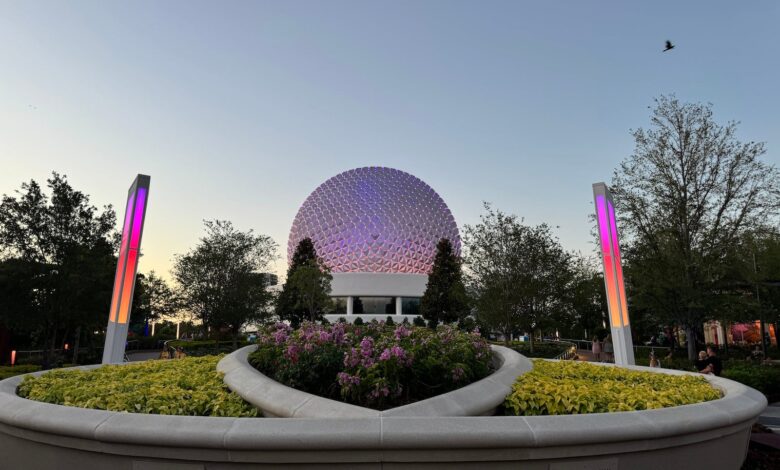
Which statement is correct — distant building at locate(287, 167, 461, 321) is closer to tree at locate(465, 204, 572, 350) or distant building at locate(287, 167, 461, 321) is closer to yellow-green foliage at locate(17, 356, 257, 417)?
tree at locate(465, 204, 572, 350)

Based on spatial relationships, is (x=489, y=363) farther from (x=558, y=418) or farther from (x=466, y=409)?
(x=558, y=418)

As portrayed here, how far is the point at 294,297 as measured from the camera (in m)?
41.5

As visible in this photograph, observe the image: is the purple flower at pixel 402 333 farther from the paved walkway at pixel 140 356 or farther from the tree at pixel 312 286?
the tree at pixel 312 286

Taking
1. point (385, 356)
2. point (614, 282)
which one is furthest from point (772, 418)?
point (385, 356)

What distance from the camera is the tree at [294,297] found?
132ft

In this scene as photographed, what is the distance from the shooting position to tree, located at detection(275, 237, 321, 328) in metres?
40.3

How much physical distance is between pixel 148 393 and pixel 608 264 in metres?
9.99

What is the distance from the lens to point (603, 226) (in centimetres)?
1162

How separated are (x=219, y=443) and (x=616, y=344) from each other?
10.1 meters

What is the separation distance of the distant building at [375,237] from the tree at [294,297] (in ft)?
13.4

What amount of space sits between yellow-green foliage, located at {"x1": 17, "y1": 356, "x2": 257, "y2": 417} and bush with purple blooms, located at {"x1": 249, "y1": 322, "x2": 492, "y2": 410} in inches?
36.5

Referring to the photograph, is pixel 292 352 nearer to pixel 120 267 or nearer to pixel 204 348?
pixel 120 267

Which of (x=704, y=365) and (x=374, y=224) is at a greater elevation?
(x=374, y=224)

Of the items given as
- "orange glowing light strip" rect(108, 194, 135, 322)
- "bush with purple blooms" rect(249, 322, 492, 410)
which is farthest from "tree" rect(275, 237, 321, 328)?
"bush with purple blooms" rect(249, 322, 492, 410)
